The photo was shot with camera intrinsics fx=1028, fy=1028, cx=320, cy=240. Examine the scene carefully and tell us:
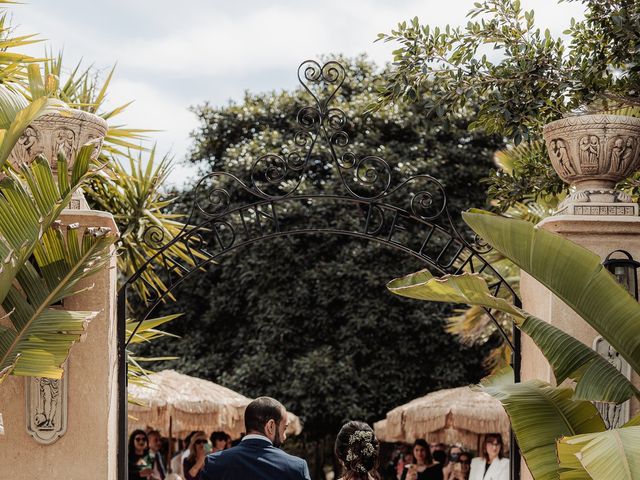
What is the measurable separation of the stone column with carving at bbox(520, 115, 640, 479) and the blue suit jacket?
1777 millimetres

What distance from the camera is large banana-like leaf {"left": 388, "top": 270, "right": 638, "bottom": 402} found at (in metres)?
5.20

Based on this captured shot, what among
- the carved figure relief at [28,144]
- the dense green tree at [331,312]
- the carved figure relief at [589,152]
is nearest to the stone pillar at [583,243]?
the carved figure relief at [589,152]

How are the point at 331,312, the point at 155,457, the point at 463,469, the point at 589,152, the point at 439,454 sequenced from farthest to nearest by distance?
the point at 331,312, the point at 439,454, the point at 463,469, the point at 155,457, the point at 589,152

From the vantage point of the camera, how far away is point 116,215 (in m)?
10.2

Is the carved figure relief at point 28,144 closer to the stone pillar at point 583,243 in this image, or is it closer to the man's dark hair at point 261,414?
the man's dark hair at point 261,414

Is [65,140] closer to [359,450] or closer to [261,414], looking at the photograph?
[261,414]

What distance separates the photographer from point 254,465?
5.74 meters

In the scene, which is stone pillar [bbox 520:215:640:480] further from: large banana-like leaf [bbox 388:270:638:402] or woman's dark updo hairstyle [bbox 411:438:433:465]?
woman's dark updo hairstyle [bbox 411:438:433:465]

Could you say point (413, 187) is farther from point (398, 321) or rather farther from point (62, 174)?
point (62, 174)

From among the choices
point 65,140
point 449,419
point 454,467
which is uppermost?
point 65,140

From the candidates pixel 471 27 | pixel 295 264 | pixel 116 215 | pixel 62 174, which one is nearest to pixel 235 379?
pixel 295 264

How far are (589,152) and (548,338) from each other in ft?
5.52

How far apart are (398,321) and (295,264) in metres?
2.39

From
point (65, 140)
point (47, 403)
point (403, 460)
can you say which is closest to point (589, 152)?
point (65, 140)
